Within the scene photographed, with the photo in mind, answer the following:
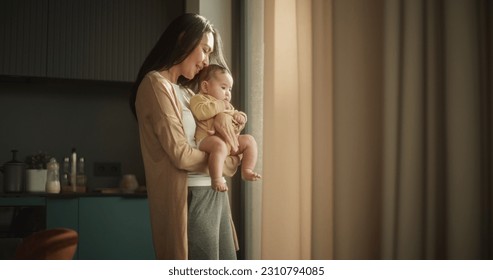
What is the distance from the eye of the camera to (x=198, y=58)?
3.37ft

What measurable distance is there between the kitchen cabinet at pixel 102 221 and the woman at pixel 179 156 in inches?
66.2

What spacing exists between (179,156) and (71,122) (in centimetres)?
226

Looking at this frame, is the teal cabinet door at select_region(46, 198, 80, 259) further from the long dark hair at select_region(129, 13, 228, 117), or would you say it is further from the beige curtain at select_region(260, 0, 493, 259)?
the long dark hair at select_region(129, 13, 228, 117)

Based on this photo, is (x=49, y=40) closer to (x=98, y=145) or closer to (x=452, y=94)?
(x=98, y=145)

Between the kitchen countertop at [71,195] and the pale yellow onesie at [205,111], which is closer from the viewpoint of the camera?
the pale yellow onesie at [205,111]

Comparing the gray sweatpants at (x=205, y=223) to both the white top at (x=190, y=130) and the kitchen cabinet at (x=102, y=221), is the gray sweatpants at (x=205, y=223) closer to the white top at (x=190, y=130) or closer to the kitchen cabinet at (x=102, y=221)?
the white top at (x=190, y=130)

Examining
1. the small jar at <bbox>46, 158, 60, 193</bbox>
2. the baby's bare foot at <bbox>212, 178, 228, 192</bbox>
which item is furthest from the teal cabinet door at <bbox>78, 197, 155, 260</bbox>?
the baby's bare foot at <bbox>212, 178, 228, 192</bbox>

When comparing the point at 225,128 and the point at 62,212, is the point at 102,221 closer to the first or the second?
the point at 62,212

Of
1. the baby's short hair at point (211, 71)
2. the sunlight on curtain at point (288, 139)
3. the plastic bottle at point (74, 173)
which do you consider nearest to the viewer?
the baby's short hair at point (211, 71)

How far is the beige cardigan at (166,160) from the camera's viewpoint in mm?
950

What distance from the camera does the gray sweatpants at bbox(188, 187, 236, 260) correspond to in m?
1.00

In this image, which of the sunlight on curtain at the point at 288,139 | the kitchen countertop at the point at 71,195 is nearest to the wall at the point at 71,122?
the kitchen countertop at the point at 71,195

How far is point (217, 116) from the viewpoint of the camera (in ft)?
3.34
